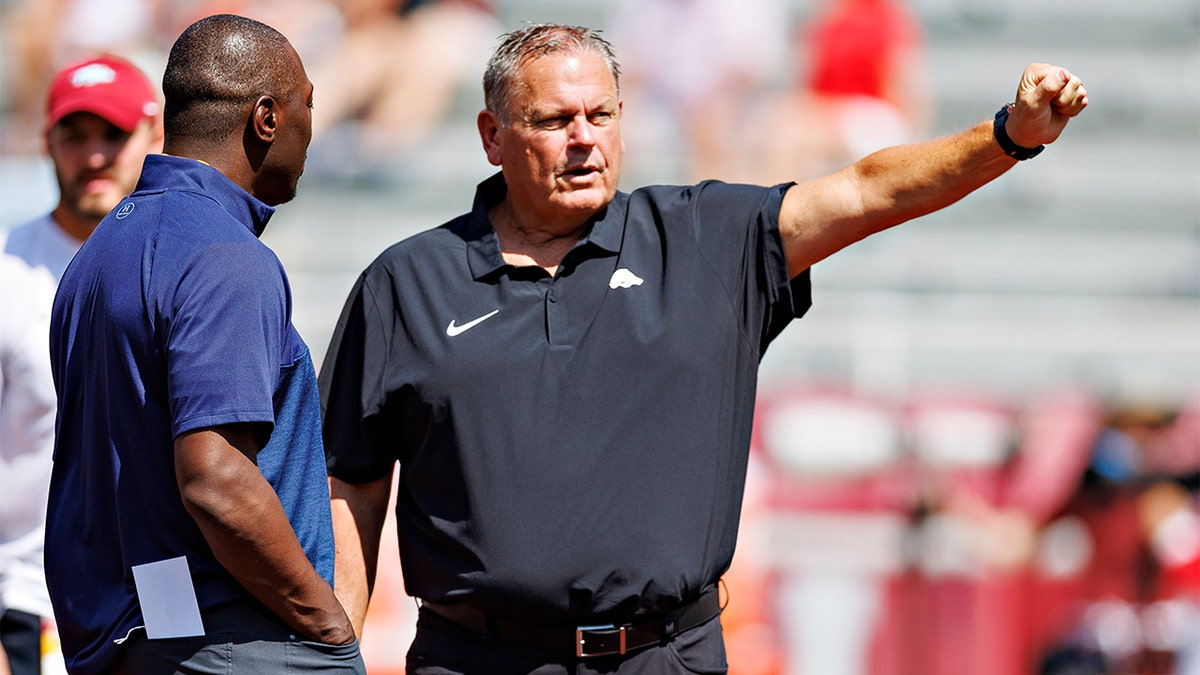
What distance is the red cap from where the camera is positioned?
12.8 ft

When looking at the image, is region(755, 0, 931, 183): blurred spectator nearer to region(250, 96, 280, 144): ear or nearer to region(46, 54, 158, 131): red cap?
region(46, 54, 158, 131): red cap

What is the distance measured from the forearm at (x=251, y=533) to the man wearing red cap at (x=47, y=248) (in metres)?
1.38

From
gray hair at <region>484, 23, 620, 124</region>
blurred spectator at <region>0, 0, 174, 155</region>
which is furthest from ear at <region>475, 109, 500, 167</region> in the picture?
blurred spectator at <region>0, 0, 174, 155</region>

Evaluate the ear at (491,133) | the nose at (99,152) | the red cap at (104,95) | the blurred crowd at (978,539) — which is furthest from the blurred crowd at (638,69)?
the ear at (491,133)

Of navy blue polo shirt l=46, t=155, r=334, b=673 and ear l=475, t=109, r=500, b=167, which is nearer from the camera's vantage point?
navy blue polo shirt l=46, t=155, r=334, b=673

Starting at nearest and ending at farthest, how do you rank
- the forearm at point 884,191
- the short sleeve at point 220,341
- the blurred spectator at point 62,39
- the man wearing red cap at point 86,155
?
the short sleeve at point 220,341, the forearm at point 884,191, the man wearing red cap at point 86,155, the blurred spectator at point 62,39

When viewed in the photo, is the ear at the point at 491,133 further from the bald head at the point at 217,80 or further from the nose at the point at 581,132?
the bald head at the point at 217,80

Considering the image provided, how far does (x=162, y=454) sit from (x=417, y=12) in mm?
7145

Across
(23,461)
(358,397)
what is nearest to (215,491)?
(358,397)

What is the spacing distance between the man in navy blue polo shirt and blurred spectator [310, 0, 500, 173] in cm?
661

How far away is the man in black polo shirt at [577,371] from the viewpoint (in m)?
3.14

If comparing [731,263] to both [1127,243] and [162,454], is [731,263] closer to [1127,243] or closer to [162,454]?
[162,454]

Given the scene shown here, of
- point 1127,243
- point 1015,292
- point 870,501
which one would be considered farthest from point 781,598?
point 1127,243

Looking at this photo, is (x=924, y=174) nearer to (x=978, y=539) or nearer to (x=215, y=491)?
(x=215, y=491)
